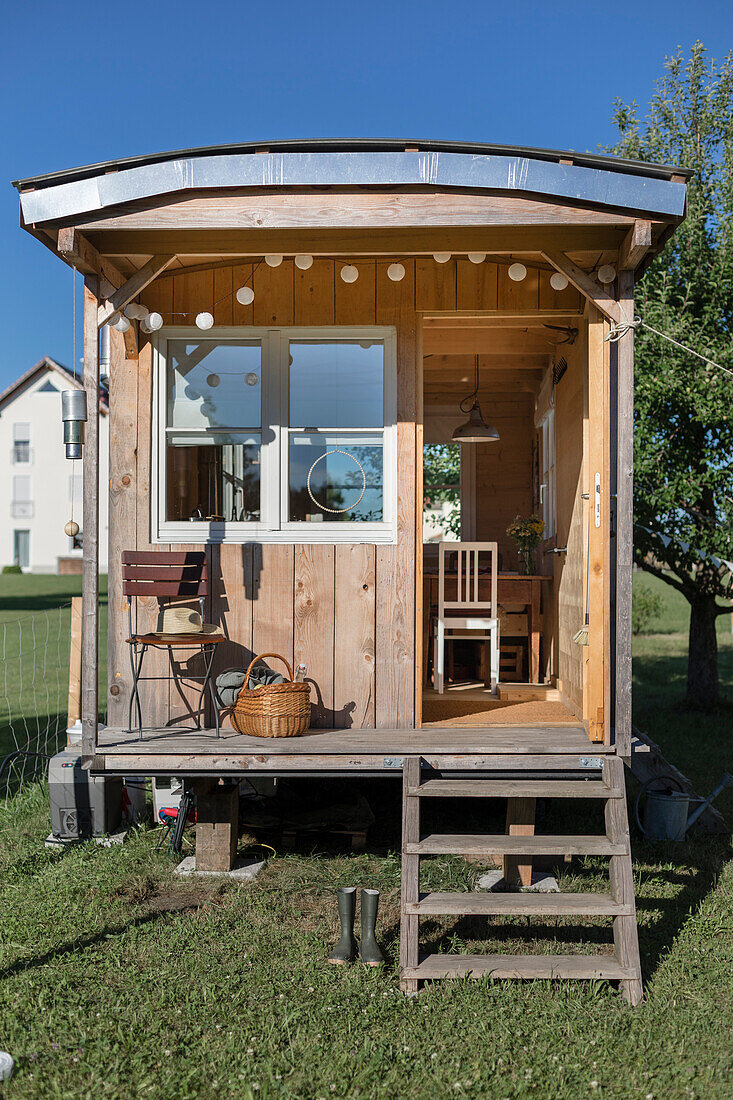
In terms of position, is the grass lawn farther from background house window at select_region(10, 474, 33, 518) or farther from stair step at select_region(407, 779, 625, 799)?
background house window at select_region(10, 474, 33, 518)

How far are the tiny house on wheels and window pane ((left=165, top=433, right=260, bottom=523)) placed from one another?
11 mm

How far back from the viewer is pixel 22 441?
35.2 meters

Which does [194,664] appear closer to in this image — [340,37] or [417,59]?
[417,59]

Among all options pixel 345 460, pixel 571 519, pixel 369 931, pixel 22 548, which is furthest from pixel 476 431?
pixel 22 548

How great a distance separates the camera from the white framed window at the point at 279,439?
4.70 meters

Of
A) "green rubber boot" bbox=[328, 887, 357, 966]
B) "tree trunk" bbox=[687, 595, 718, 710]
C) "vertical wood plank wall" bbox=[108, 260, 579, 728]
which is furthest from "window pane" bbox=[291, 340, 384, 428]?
"tree trunk" bbox=[687, 595, 718, 710]

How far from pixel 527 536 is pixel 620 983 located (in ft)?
12.2

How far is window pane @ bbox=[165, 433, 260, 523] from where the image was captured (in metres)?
4.75

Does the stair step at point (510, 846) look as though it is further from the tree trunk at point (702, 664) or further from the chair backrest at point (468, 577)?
the tree trunk at point (702, 664)

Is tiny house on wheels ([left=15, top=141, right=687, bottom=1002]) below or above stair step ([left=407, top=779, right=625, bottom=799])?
above

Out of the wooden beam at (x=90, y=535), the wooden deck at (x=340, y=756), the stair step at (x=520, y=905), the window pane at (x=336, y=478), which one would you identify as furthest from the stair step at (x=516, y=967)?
the window pane at (x=336, y=478)

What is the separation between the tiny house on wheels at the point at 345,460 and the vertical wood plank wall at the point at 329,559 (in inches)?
0.5

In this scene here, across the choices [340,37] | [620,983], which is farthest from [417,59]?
[620,983]

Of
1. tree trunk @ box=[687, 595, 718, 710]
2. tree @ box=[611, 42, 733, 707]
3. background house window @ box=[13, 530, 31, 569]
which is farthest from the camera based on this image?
background house window @ box=[13, 530, 31, 569]
